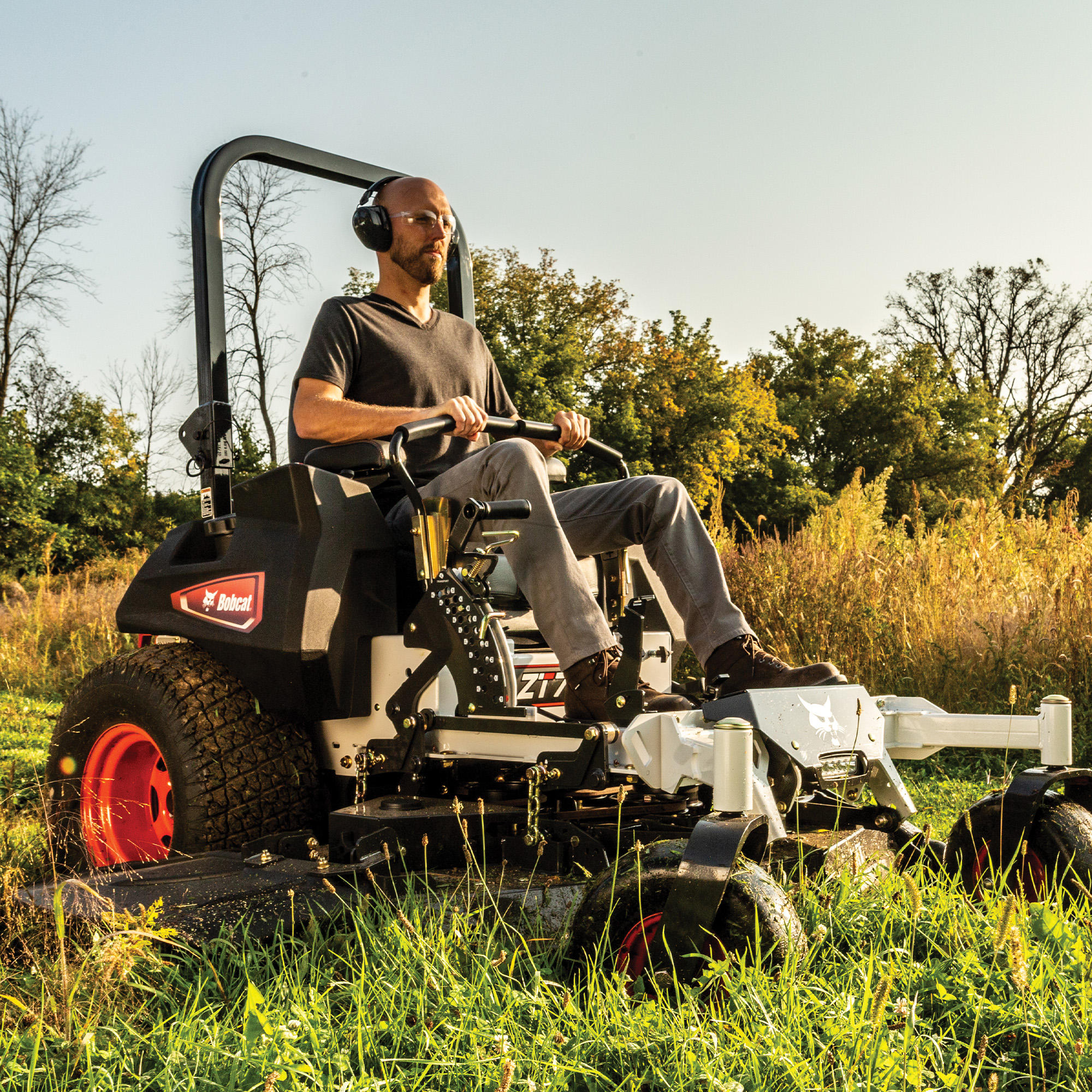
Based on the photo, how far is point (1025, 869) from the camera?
2.67 metres

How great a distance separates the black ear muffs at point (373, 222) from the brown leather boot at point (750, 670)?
1.70 meters

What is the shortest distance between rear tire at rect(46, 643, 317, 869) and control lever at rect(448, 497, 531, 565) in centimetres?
85

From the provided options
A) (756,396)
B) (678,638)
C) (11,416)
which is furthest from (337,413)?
(756,396)

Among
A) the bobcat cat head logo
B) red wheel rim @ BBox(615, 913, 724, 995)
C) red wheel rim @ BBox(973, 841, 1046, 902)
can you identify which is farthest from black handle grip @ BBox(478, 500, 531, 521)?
red wheel rim @ BBox(973, 841, 1046, 902)

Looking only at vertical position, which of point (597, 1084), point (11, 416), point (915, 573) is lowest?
point (597, 1084)

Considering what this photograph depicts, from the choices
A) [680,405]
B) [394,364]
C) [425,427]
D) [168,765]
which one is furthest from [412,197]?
[680,405]

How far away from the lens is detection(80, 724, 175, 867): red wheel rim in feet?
11.5

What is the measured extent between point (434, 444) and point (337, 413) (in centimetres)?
36

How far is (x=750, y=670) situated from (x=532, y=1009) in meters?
1.08

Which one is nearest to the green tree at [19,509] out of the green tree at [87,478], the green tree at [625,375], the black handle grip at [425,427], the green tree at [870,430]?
the green tree at [87,478]

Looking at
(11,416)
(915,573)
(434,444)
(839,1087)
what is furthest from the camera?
(11,416)

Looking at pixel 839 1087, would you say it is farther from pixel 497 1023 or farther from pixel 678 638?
pixel 678 638

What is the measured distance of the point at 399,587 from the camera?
325 cm

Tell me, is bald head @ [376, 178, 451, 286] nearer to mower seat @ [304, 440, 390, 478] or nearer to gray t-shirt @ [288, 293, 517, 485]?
gray t-shirt @ [288, 293, 517, 485]
